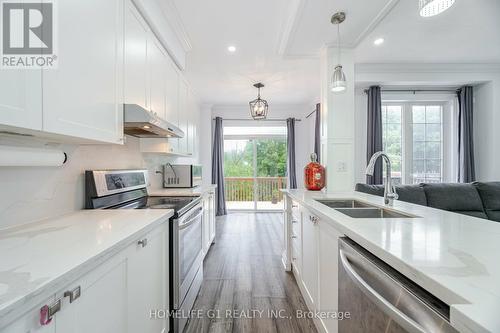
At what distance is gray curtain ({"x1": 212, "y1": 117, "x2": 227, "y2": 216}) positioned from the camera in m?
5.23

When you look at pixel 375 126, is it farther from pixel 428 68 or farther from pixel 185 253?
pixel 185 253

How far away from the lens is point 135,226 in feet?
3.55

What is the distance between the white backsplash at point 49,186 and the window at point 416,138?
439 cm

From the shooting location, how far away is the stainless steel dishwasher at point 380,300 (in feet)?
1.81

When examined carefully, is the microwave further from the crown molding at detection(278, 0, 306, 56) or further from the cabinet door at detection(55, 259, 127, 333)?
the cabinet door at detection(55, 259, 127, 333)

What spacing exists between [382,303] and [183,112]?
2.97 m

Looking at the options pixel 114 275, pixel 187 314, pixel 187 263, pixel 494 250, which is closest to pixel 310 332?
pixel 187 314

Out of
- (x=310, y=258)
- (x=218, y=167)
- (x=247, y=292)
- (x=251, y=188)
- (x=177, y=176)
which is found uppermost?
(x=218, y=167)

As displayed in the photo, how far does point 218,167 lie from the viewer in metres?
5.24

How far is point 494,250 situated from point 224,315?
175cm

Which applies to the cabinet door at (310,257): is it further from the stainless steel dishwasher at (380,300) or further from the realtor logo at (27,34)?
the realtor logo at (27,34)

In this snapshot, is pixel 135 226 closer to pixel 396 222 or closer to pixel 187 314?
pixel 187 314

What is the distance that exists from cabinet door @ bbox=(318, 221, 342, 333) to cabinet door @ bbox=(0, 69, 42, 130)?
1.42 m

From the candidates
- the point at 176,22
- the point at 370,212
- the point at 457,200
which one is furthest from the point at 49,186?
the point at 457,200
